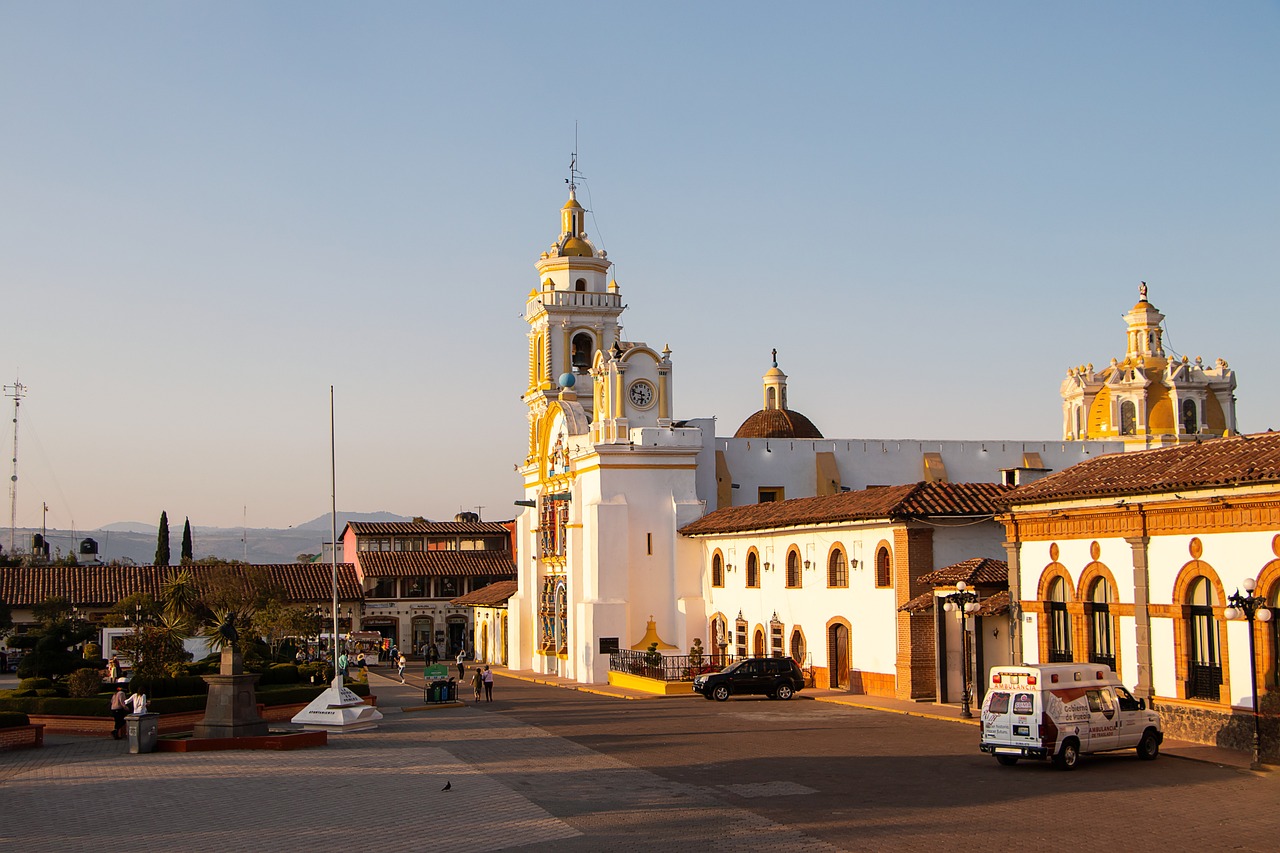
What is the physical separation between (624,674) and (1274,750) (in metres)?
29.0

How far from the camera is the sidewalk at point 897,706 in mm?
24188

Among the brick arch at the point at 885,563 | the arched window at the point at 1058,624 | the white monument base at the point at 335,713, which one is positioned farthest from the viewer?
the brick arch at the point at 885,563

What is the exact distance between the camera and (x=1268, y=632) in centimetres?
2442

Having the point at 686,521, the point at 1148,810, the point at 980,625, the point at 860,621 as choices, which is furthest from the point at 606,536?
the point at 1148,810

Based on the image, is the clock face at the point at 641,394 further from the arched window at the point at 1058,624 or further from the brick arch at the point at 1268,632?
the brick arch at the point at 1268,632

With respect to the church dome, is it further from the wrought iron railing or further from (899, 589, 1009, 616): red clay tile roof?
(899, 589, 1009, 616): red clay tile roof

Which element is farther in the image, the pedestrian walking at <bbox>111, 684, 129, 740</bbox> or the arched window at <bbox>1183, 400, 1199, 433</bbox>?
the arched window at <bbox>1183, 400, 1199, 433</bbox>

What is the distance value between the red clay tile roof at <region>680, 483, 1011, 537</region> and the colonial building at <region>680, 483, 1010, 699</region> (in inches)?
1.8

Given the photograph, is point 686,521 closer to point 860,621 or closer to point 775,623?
point 775,623

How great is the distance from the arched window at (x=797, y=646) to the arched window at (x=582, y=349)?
982 inches

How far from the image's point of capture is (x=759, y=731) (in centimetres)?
3073

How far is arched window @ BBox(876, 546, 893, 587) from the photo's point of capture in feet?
128

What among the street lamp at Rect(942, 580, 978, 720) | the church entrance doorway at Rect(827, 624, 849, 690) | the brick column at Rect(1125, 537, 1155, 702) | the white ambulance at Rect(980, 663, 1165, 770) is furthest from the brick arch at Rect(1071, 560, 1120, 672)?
the church entrance doorway at Rect(827, 624, 849, 690)

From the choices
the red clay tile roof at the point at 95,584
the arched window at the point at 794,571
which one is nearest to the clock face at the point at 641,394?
the arched window at the point at 794,571
